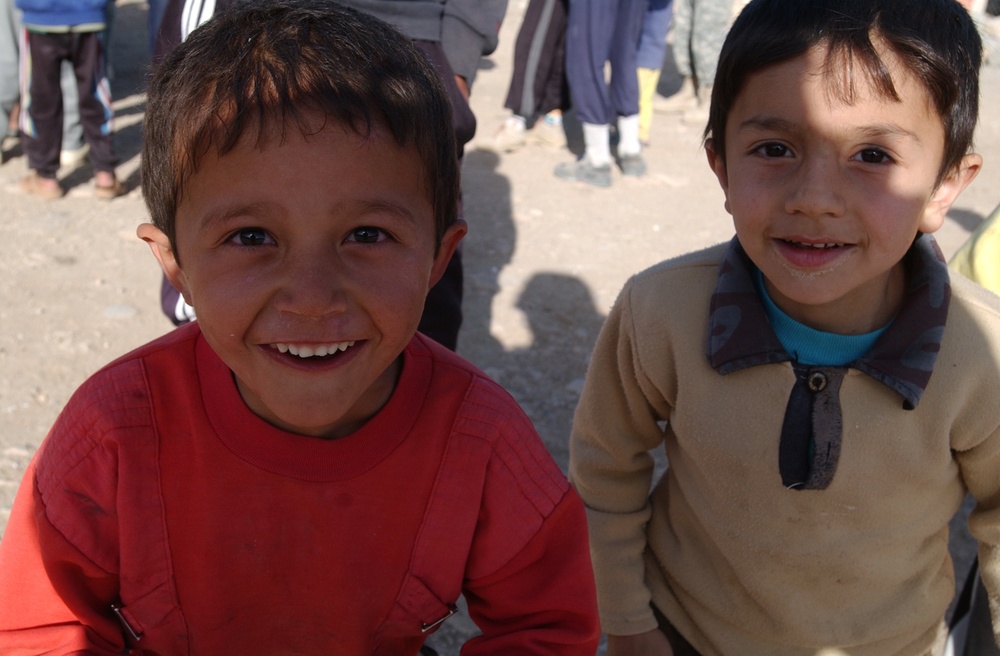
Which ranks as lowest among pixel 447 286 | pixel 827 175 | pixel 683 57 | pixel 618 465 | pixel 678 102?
pixel 678 102

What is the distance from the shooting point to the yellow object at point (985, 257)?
2270 millimetres

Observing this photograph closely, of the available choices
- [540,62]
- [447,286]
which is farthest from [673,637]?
[540,62]

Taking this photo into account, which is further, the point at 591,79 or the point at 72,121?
the point at 591,79

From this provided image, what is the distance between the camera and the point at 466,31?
318 centimetres

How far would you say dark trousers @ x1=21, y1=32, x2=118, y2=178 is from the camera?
5605mm

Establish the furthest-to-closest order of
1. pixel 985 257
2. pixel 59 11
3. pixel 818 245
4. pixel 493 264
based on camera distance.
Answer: pixel 59 11
pixel 493 264
pixel 985 257
pixel 818 245

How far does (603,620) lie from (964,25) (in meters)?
1.26

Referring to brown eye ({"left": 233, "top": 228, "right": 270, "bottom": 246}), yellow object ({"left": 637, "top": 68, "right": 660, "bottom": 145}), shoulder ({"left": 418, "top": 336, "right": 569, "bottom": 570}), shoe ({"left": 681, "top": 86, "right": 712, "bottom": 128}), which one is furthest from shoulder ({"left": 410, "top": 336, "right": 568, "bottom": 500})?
shoe ({"left": 681, "top": 86, "right": 712, "bottom": 128})

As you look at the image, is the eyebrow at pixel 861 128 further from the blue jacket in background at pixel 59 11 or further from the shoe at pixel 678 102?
the shoe at pixel 678 102

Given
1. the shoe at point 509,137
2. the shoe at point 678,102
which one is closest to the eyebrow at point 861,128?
the shoe at point 509,137

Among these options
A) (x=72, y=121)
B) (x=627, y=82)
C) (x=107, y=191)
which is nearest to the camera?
(x=107, y=191)

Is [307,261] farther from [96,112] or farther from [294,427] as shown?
[96,112]

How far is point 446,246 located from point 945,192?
0.88 meters

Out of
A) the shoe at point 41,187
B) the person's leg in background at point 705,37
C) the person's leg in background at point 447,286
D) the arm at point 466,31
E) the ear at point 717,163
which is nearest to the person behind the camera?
the ear at point 717,163
